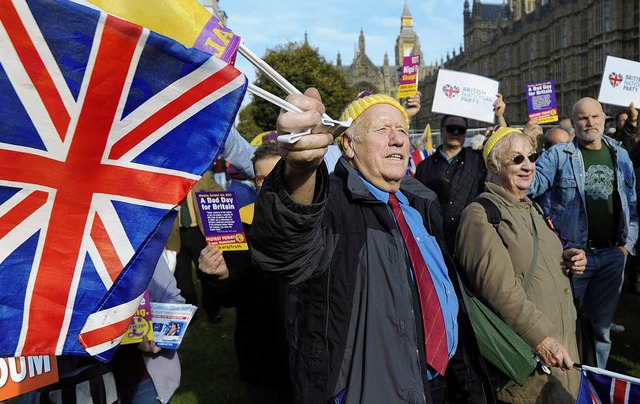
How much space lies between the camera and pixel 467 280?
9.57 feet

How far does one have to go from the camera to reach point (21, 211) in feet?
5.28

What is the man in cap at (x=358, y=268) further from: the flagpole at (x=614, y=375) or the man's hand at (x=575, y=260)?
the man's hand at (x=575, y=260)

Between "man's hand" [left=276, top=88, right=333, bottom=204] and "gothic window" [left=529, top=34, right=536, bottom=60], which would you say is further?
"gothic window" [left=529, top=34, right=536, bottom=60]

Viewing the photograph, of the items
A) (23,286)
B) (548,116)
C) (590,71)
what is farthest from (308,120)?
(590,71)

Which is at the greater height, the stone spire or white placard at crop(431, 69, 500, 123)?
the stone spire

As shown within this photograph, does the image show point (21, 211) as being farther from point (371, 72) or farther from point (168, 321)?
point (371, 72)

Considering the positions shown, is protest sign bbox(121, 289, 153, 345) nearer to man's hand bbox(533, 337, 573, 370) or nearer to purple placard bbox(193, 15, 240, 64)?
purple placard bbox(193, 15, 240, 64)

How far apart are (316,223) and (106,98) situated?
2.45 ft

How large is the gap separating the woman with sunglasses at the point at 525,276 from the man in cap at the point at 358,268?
60 cm

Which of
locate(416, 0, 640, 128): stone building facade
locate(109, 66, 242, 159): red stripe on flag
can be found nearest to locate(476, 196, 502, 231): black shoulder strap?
locate(109, 66, 242, 159): red stripe on flag

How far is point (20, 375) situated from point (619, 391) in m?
2.54

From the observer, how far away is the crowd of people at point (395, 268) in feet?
5.88

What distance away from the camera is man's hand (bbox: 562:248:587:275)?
114 inches

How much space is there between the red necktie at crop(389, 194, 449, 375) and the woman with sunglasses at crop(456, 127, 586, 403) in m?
0.71
